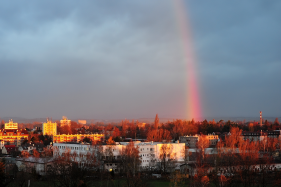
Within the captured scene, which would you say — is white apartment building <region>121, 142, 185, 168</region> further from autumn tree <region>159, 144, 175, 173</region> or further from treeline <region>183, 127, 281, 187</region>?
treeline <region>183, 127, 281, 187</region>

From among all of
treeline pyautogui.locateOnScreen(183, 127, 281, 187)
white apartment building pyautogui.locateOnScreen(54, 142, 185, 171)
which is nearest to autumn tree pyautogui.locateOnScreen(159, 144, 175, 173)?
white apartment building pyautogui.locateOnScreen(54, 142, 185, 171)

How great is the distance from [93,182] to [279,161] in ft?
71.5

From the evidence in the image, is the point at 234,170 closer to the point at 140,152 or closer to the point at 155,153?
the point at 155,153

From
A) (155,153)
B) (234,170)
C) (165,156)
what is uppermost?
(155,153)

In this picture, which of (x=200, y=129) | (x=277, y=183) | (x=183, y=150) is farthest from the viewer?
(x=200, y=129)

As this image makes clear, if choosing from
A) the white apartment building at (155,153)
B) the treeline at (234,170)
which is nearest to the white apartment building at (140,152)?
the white apartment building at (155,153)

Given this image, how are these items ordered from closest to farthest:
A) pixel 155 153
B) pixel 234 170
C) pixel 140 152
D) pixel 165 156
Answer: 1. pixel 234 170
2. pixel 165 156
3. pixel 140 152
4. pixel 155 153

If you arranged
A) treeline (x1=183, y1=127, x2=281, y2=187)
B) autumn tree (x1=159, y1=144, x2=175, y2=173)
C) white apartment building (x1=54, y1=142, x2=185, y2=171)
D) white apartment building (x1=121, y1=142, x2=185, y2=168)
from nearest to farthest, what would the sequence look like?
treeline (x1=183, y1=127, x2=281, y2=187) < white apartment building (x1=54, y1=142, x2=185, y2=171) < autumn tree (x1=159, y1=144, x2=175, y2=173) < white apartment building (x1=121, y1=142, x2=185, y2=168)

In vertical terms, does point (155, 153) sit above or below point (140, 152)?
below

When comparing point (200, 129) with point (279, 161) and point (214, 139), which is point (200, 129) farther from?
point (279, 161)

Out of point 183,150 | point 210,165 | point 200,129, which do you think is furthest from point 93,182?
point 200,129

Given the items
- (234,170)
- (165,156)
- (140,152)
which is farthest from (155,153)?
(234,170)

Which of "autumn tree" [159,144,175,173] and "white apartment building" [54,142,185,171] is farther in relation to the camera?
"autumn tree" [159,144,175,173]

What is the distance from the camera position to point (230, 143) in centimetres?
4469
